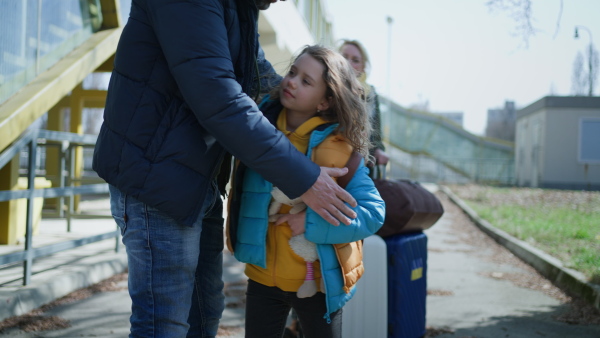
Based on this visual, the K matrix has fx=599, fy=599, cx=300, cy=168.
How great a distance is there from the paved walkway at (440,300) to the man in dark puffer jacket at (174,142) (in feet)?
7.46

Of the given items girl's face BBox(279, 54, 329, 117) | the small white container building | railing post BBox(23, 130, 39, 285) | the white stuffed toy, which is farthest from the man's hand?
the small white container building

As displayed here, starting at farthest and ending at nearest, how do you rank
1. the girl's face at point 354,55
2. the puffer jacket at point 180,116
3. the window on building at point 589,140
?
the window on building at point 589,140 → the girl's face at point 354,55 → the puffer jacket at point 180,116

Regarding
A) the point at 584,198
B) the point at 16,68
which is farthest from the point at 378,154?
the point at 584,198

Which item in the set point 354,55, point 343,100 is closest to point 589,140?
point 354,55

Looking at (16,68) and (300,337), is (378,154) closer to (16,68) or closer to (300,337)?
(300,337)

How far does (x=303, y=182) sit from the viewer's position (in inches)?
77.2

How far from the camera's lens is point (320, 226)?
2234 millimetres

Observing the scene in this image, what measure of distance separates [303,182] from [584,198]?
62.3ft

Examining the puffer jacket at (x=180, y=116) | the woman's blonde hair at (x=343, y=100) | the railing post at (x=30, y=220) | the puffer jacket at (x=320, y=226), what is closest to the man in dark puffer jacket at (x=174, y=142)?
the puffer jacket at (x=180, y=116)

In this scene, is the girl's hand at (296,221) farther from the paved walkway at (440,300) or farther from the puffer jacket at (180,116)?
the paved walkway at (440,300)

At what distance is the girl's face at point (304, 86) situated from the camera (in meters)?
2.43

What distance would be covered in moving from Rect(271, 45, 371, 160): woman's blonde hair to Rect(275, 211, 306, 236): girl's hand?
0.36 metres

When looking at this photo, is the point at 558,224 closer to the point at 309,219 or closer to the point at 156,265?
the point at 309,219

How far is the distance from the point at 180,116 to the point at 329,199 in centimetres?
58
